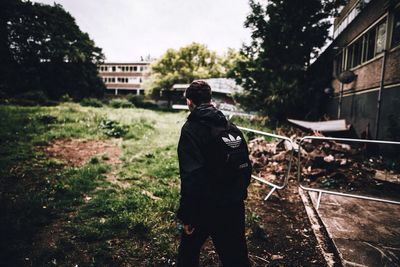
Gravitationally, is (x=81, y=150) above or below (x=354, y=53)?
below

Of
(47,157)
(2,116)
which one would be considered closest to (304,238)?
(47,157)

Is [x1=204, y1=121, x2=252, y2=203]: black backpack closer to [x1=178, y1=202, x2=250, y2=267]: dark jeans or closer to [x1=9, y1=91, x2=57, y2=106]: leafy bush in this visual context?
[x1=178, y1=202, x2=250, y2=267]: dark jeans

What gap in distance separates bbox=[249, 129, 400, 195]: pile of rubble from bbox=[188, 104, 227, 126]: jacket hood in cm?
449

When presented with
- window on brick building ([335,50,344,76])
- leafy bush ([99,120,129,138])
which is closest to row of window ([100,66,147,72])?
window on brick building ([335,50,344,76])

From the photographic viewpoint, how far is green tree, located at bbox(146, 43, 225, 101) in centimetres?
3900

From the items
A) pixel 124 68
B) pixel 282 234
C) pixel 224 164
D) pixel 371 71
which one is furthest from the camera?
pixel 124 68

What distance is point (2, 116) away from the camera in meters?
11.0

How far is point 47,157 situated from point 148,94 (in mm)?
→ 35472

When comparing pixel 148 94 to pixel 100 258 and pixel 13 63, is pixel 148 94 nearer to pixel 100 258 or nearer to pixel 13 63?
pixel 13 63

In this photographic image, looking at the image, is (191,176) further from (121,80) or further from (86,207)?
(121,80)

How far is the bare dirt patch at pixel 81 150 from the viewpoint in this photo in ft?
24.5

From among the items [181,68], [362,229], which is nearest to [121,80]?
[181,68]

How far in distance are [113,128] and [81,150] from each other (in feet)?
9.39

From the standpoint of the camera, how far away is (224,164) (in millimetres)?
1953
